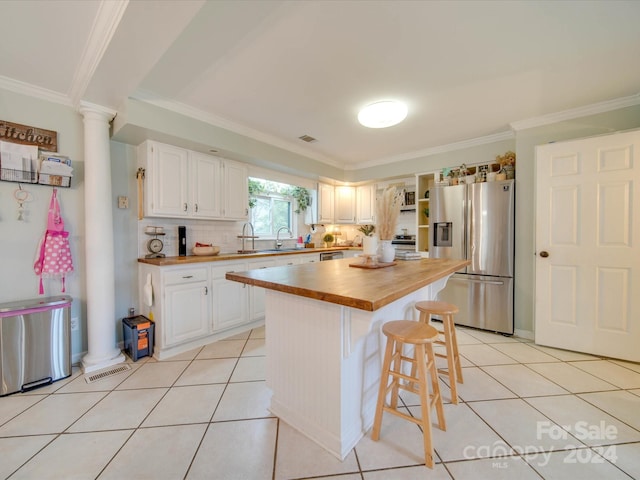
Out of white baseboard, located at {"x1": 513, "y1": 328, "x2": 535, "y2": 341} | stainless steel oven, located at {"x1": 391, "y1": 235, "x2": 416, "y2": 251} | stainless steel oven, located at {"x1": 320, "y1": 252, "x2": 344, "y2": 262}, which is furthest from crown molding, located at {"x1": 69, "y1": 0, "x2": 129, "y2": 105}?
white baseboard, located at {"x1": 513, "y1": 328, "x2": 535, "y2": 341}

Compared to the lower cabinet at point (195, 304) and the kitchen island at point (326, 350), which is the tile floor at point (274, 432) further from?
the lower cabinet at point (195, 304)

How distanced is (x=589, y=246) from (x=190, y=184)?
13.5 feet

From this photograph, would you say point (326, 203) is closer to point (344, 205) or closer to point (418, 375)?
point (344, 205)

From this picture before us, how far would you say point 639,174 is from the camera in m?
2.32

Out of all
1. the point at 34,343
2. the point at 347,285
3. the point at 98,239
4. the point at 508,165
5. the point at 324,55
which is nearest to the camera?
the point at 347,285

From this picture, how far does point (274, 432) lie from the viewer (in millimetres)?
1556

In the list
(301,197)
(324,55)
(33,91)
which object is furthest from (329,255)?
(33,91)

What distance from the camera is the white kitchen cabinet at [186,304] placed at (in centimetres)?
254

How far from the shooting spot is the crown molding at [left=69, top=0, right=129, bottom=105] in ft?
4.65

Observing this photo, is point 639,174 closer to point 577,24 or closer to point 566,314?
point 566,314

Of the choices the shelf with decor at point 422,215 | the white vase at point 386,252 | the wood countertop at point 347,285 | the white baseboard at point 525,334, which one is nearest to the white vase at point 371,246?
the white vase at point 386,252

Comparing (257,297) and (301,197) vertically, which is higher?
(301,197)

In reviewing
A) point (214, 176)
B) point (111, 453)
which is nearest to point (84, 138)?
point (214, 176)

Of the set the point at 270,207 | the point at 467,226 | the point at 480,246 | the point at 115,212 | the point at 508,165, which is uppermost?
the point at 508,165
